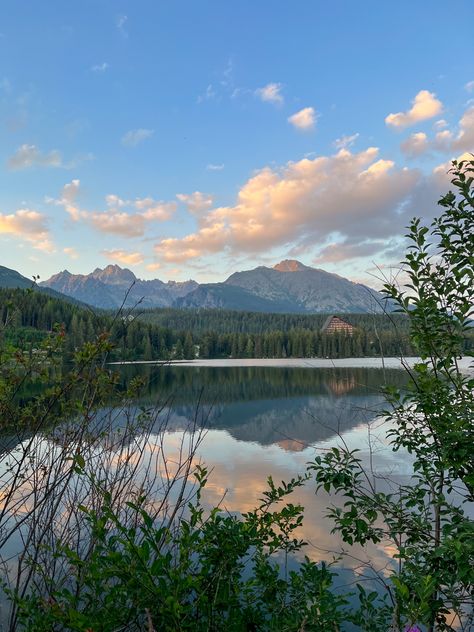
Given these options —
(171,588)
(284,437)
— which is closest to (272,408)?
(284,437)

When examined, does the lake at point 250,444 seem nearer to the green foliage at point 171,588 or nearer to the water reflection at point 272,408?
the water reflection at point 272,408

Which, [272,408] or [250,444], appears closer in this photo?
[250,444]

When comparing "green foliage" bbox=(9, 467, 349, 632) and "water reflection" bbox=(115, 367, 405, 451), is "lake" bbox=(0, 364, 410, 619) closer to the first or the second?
"water reflection" bbox=(115, 367, 405, 451)

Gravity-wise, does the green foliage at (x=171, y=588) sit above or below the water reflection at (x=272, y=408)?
above

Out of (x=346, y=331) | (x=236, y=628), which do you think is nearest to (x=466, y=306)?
(x=236, y=628)

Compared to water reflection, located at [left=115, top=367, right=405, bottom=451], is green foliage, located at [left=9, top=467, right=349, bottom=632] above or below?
above

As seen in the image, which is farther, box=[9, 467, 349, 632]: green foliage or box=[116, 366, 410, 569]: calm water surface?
box=[116, 366, 410, 569]: calm water surface

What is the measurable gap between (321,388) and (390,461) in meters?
36.9

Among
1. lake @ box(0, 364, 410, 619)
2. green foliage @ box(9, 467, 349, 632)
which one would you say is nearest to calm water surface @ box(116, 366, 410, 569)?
lake @ box(0, 364, 410, 619)

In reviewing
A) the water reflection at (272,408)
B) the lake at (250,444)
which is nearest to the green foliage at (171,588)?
the lake at (250,444)

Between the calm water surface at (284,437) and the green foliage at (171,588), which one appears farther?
the calm water surface at (284,437)

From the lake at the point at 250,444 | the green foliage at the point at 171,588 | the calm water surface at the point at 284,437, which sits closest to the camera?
the green foliage at the point at 171,588

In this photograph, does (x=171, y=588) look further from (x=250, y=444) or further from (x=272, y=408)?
(x=272, y=408)

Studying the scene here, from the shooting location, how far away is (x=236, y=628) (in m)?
3.39
